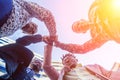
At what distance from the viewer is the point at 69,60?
1956 millimetres

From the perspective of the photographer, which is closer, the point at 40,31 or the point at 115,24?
the point at 115,24

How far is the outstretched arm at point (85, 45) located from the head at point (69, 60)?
0.04 m

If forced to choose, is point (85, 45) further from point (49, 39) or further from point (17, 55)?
point (17, 55)

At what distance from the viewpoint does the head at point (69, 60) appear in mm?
1947

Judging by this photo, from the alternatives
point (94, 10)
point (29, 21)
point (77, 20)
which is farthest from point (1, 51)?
point (94, 10)

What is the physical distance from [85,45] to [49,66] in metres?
A: 0.27

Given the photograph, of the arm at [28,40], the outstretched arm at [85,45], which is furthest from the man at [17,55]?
the outstretched arm at [85,45]

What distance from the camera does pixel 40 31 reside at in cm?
197

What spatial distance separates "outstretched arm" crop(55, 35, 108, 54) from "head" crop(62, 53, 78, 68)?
1.5 inches

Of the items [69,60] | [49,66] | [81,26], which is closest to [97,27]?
[81,26]

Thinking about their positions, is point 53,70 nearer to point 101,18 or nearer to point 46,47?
point 46,47

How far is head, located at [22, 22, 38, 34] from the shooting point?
1.96 metres

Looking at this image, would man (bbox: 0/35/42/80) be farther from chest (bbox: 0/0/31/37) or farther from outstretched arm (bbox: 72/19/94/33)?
outstretched arm (bbox: 72/19/94/33)

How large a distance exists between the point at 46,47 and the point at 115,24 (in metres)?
0.48
